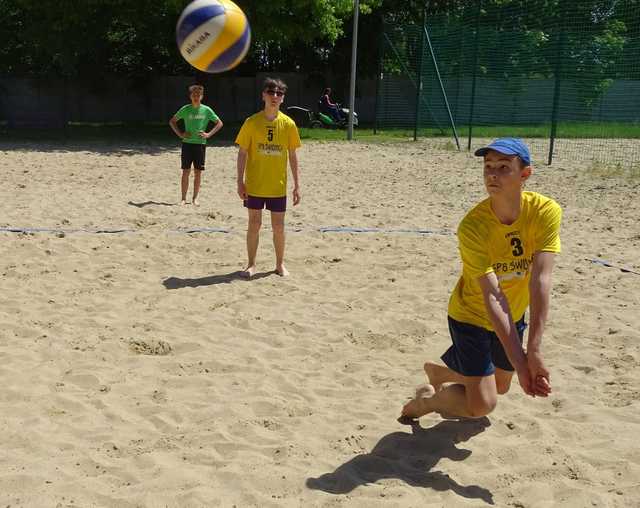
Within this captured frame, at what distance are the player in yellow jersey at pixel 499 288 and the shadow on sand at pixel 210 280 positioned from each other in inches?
125

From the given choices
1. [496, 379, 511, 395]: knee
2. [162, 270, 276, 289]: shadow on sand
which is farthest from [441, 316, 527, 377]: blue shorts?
[162, 270, 276, 289]: shadow on sand

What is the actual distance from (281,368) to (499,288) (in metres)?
1.84

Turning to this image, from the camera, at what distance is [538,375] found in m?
3.26

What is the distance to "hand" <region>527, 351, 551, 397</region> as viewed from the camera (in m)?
3.24

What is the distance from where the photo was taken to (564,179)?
1331cm

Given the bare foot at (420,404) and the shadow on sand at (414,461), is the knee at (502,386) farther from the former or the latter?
the bare foot at (420,404)

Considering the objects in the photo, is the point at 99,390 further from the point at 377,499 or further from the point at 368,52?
the point at 368,52

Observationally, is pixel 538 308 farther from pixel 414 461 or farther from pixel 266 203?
pixel 266 203

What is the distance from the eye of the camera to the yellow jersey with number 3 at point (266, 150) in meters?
6.97

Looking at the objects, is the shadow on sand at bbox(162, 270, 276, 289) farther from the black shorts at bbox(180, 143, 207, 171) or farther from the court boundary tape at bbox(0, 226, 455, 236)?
the black shorts at bbox(180, 143, 207, 171)

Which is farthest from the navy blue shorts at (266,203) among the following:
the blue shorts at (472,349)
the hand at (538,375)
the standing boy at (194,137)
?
the hand at (538,375)

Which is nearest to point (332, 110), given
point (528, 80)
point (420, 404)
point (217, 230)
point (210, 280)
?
point (528, 80)

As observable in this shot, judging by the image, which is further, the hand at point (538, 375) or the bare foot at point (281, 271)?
the bare foot at point (281, 271)

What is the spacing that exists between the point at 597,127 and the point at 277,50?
12636 mm
